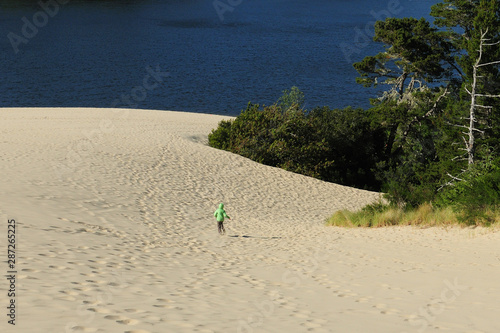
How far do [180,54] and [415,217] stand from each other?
64707 millimetres

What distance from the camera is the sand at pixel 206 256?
704cm

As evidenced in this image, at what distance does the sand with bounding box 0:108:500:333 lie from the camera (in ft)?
23.1

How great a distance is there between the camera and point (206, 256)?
1248cm

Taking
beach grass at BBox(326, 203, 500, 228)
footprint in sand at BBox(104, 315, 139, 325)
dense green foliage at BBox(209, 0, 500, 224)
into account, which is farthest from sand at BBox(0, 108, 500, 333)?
dense green foliage at BBox(209, 0, 500, 224)

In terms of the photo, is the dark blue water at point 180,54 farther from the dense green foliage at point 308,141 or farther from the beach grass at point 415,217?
the beach grass at point 415,217

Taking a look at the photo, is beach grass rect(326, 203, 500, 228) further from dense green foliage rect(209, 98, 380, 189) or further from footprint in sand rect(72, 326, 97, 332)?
footprint in sand rect(72, 326, 97, 332)

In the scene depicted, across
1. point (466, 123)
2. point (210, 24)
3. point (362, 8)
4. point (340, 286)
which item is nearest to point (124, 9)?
point (210, 24)

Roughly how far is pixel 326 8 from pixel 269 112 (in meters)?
95.9

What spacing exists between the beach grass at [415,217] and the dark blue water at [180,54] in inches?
1457

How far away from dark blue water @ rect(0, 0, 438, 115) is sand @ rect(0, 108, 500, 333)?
3200 centimetres

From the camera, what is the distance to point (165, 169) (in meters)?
24.8

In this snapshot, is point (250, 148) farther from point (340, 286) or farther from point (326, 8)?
point (326, 8)

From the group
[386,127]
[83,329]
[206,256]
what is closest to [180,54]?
[386,127]

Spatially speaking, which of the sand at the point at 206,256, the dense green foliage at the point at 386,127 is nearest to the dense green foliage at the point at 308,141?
the dense green foliage at the point at 386,127
